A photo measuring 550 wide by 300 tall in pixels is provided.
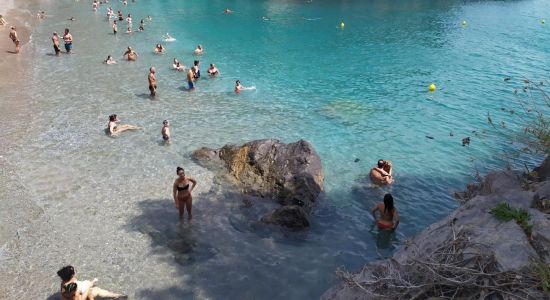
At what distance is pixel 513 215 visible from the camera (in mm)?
7535

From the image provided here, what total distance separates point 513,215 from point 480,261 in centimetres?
185

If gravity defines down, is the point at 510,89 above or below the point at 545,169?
below

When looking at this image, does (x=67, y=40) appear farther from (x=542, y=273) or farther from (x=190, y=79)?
(x=542, y=273)

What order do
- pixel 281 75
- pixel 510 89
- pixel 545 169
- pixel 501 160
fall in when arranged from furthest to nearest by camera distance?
pixel 281 75
pixel 510 89
pixel 501 160
pixel 545 169

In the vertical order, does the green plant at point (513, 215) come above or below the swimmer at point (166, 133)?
above

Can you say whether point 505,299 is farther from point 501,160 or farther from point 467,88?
point 467,88

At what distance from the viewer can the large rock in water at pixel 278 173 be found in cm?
1245

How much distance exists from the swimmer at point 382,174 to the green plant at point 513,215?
6.89 meters

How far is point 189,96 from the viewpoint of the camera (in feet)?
77.9

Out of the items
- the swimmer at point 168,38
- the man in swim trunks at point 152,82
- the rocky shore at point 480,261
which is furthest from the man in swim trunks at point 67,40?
the rocky shore at point 480,261

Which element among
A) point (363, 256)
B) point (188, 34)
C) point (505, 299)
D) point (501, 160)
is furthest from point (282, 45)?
point (505, 299)

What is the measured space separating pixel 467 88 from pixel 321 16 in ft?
112

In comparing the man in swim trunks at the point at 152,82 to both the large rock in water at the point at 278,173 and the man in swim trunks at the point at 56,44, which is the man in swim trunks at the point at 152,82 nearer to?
the large rock in water at the point at 278,173

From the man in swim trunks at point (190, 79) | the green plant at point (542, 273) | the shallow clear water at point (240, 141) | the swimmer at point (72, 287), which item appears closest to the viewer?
the green plant at point (542, 273)
